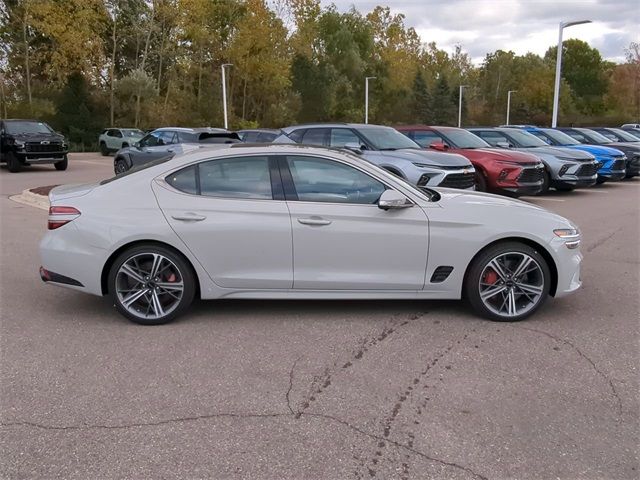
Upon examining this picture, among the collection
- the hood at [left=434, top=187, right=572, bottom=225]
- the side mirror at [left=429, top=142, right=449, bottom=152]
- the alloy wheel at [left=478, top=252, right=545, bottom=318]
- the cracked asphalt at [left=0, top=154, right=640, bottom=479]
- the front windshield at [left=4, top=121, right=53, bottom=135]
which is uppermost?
the front windshield at [left=4, top=121, right=53, bottom=135]

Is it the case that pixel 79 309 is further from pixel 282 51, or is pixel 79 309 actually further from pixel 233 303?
pixel 282 51

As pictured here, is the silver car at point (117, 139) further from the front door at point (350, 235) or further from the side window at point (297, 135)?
the front door at point (350, 235)

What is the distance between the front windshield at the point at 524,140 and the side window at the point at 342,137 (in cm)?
601

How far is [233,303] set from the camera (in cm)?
550

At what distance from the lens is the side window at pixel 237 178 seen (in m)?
4.91

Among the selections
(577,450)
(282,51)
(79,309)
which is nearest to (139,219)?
(79,309)

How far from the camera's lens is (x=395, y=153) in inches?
416

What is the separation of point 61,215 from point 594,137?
18.7 meters

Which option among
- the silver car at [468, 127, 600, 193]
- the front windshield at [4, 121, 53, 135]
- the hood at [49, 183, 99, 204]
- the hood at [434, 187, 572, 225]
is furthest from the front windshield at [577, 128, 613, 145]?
the front windshield at [4, 121, 53, 135]

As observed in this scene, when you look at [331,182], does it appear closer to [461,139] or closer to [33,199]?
[461,139]

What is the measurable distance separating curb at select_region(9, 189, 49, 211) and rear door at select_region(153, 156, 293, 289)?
8421 millimetres

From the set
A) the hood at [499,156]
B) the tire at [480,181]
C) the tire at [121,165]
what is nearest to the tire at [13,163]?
the tire at [121,165]

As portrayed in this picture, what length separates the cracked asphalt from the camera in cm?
298

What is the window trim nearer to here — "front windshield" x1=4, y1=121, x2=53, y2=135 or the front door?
the front door
